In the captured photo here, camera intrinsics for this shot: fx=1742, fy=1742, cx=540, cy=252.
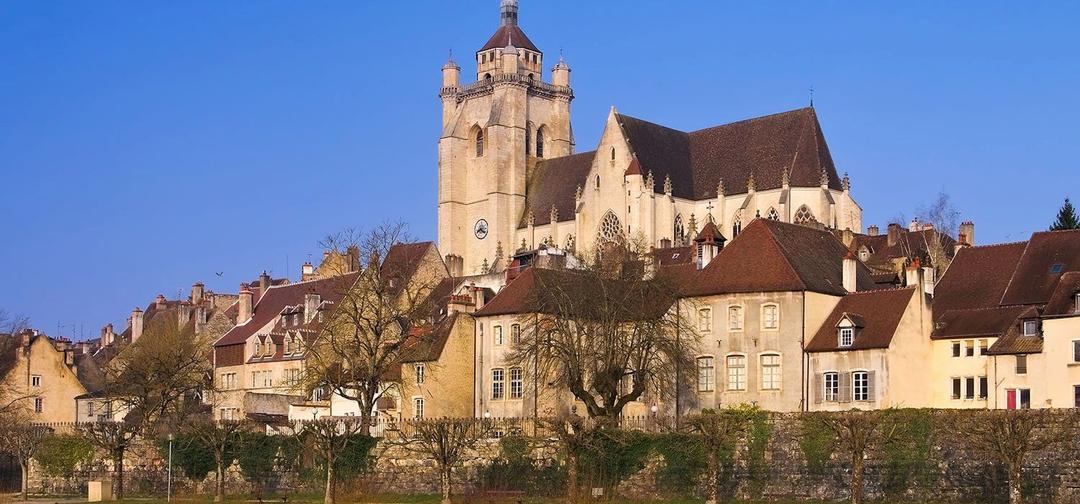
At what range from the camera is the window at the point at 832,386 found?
67.8 metres

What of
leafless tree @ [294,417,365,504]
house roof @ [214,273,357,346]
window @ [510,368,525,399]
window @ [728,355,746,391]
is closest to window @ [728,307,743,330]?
window @ [728,355,746,391]

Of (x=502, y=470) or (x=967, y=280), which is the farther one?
(x=967, y=280)

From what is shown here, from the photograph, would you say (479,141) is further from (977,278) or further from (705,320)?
(705,320)

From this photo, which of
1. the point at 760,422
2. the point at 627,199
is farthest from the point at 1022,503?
the point at 627,199

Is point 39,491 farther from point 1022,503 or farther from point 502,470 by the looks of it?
point 1022,503

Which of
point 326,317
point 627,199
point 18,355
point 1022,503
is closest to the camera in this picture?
point 1022,503

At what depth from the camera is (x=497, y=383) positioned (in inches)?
3036

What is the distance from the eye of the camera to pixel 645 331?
228 feet

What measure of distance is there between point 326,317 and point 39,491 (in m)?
20.3

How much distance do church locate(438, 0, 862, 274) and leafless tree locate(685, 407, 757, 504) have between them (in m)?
57.4

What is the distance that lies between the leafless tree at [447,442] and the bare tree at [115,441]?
12245mm

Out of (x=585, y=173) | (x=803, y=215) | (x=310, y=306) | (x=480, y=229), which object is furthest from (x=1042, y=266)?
(x=480, y=229)

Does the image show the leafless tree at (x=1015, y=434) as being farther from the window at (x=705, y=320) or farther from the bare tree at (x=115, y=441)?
the bare tree at (x=115, y=441)

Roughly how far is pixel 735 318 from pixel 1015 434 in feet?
69.0
